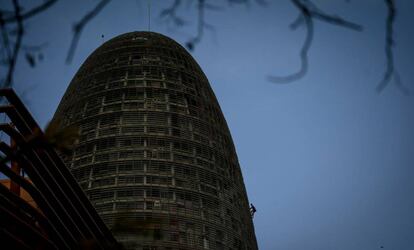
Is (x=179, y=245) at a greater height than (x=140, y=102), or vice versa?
(x=140, y=102)

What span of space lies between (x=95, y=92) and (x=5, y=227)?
56956mm

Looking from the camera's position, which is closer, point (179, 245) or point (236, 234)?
point (179, 245)

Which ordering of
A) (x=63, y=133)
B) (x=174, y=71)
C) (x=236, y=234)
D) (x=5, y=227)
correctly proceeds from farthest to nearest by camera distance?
(x=174, y=71) → (x=236, y=234) → (x=5, y=227) → (x=63, y=133)

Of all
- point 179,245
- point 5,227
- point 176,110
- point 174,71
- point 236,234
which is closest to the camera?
point 5,227

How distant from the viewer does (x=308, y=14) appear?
10.3 feet

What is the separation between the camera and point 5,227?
34.1 feet

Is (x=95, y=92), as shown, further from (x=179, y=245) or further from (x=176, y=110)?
(x=179, y=245)

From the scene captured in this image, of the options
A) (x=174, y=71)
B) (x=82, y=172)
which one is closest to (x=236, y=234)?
(x=82, y=172)

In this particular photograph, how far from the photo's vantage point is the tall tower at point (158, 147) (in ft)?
180

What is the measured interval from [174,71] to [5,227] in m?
58.6

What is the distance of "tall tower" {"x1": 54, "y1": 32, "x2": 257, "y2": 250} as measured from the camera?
54844 millimetres

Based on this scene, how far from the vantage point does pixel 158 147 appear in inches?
2345

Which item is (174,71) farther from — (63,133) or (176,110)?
(63,133)

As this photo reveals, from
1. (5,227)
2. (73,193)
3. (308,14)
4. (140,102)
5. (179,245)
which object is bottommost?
(308,14)
